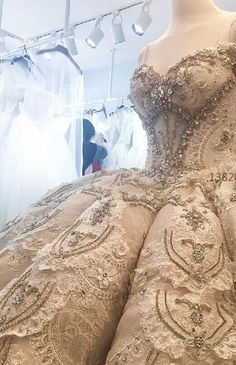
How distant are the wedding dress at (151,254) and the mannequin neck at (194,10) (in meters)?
0.13

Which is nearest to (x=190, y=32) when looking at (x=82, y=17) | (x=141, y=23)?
(x=141, y=23)

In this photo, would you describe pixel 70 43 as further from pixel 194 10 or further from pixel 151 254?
pixel 151 254

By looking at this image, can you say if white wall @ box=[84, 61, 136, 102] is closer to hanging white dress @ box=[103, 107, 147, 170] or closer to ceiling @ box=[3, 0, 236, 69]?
ceiling @ box=[3, 0, 236, 69]

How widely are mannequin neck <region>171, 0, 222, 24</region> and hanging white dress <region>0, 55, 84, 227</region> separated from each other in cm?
98

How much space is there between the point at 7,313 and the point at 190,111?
543 millimetres

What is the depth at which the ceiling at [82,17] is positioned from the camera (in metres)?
2.39

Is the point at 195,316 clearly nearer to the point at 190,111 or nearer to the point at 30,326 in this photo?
the point at 30,326

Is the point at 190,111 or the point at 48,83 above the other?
the point at 48,83

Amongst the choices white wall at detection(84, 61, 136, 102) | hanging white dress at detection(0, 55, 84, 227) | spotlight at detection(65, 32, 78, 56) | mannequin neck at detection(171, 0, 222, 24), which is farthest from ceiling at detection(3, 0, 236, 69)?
mannequin neck at detection(171, 0, 222, 24)

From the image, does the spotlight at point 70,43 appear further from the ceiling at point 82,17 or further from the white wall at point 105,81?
the white wall at point 105,81

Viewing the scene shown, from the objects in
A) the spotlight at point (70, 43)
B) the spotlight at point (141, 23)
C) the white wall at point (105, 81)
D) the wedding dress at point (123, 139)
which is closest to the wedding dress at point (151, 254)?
the spotlight at point (141, 23)

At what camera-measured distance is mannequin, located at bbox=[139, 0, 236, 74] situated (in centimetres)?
102

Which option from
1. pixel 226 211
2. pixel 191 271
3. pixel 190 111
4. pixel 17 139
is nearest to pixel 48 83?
pixel 17 139

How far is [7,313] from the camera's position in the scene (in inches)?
24.9
